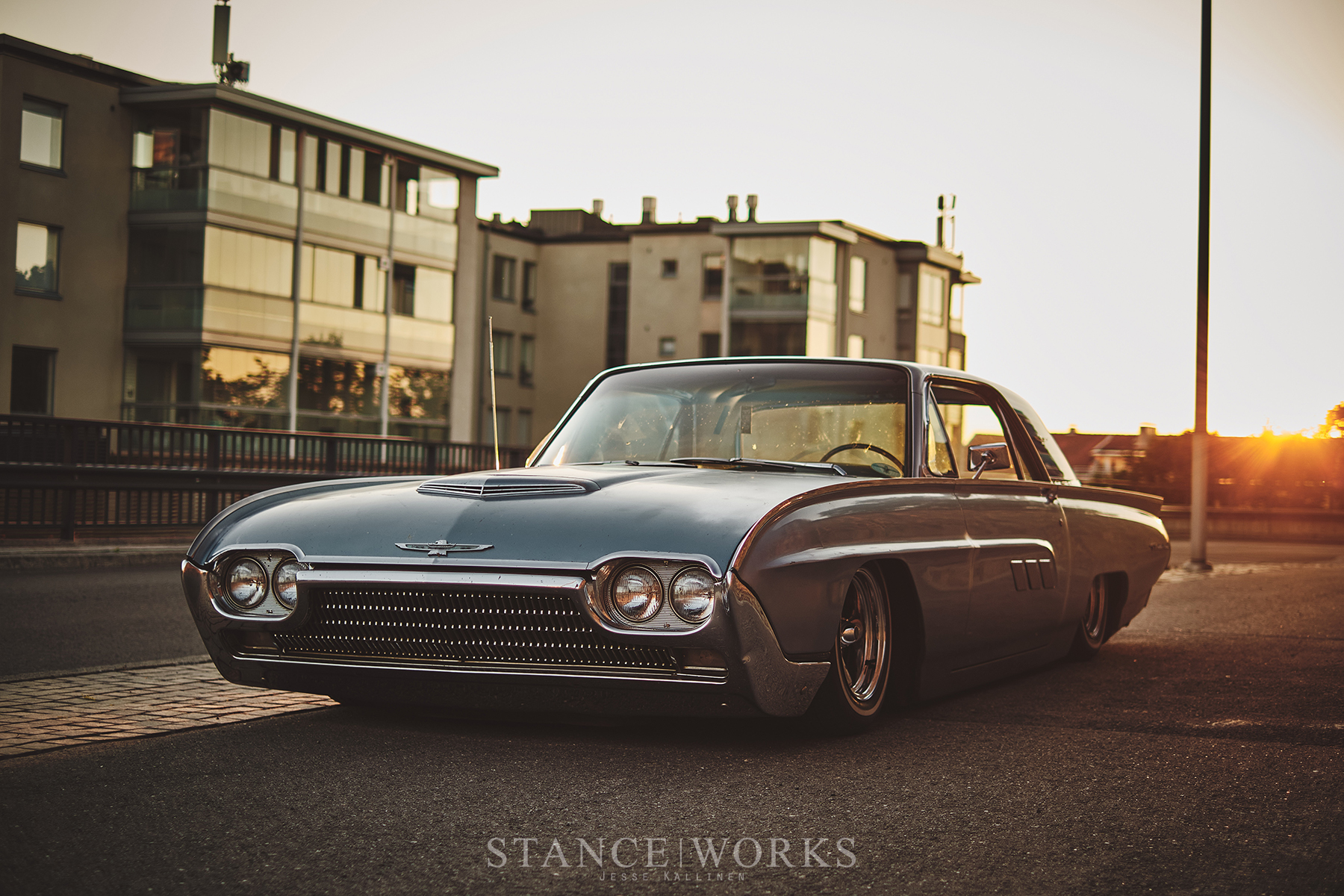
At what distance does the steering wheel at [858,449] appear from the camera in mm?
5758

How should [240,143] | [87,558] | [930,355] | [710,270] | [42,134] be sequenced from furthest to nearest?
[930,355], [710,270], [240,143], [42,134], [87,558]

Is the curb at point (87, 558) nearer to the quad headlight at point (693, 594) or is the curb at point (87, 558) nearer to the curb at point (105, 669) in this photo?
the curb at point (105, 669)

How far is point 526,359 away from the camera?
222 feet

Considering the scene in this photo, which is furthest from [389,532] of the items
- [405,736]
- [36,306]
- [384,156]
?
[384,156]

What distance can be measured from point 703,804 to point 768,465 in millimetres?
1811

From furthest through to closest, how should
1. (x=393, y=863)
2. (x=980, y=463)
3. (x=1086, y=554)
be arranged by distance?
(x=1086, y=554), (x=980, y=463), (x=393, y=863)

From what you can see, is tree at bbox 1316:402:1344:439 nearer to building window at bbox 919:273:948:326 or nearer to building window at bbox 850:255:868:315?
building window at bbox 850:255:868:315

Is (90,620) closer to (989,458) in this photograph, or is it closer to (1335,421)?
(989,458)

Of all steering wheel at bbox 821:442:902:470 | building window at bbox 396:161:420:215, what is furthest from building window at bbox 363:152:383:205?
steering wheel at bbox 821:442:902:470

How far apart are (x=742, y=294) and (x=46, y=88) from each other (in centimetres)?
3033

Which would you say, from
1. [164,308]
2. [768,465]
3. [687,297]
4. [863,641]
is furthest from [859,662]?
[687,297]

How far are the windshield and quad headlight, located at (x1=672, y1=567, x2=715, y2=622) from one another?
1400mm

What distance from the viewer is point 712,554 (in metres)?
4.32

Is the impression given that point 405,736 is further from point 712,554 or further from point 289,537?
point 712,554
